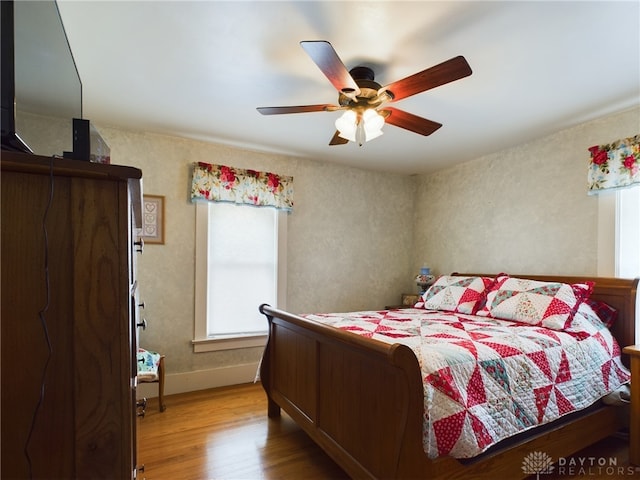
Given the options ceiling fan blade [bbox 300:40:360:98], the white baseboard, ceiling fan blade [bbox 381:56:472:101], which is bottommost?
the white baseboard

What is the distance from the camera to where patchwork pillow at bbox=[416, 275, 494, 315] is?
2822mm

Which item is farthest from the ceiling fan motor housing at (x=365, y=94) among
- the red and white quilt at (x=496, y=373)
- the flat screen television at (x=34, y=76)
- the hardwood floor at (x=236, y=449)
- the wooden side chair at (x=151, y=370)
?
the wooden side chair at (x=151, y=370)

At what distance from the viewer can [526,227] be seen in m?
3.11

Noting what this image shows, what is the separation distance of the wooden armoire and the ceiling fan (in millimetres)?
1059

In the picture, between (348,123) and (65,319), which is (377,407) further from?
(348,123)

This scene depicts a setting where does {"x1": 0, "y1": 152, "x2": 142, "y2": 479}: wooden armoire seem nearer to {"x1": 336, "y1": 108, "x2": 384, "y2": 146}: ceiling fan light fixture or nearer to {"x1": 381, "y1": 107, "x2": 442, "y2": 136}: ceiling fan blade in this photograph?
{"x1": 336, "y1": 108, "x2": 384, "y2": 146}: ceiling fan light fixture

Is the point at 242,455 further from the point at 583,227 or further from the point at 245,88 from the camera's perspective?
the point at 583,227

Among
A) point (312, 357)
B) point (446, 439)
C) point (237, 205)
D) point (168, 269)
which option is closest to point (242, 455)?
point (312, 357)

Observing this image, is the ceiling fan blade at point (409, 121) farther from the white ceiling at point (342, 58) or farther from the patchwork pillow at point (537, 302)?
the patchwork pillow at point (537, 302)

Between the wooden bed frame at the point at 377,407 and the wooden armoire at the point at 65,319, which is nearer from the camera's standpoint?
the wooden armoire at the point at 65,319

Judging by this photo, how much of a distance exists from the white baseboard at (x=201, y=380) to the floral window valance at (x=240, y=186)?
1.65m

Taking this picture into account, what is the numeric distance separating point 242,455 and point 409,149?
2.97 meters

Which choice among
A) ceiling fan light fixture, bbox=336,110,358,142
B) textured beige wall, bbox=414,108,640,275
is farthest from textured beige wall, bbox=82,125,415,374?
ceiling fan light fixture, bbox=336,110,358,142

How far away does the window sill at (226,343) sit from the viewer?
3133 millimetres
